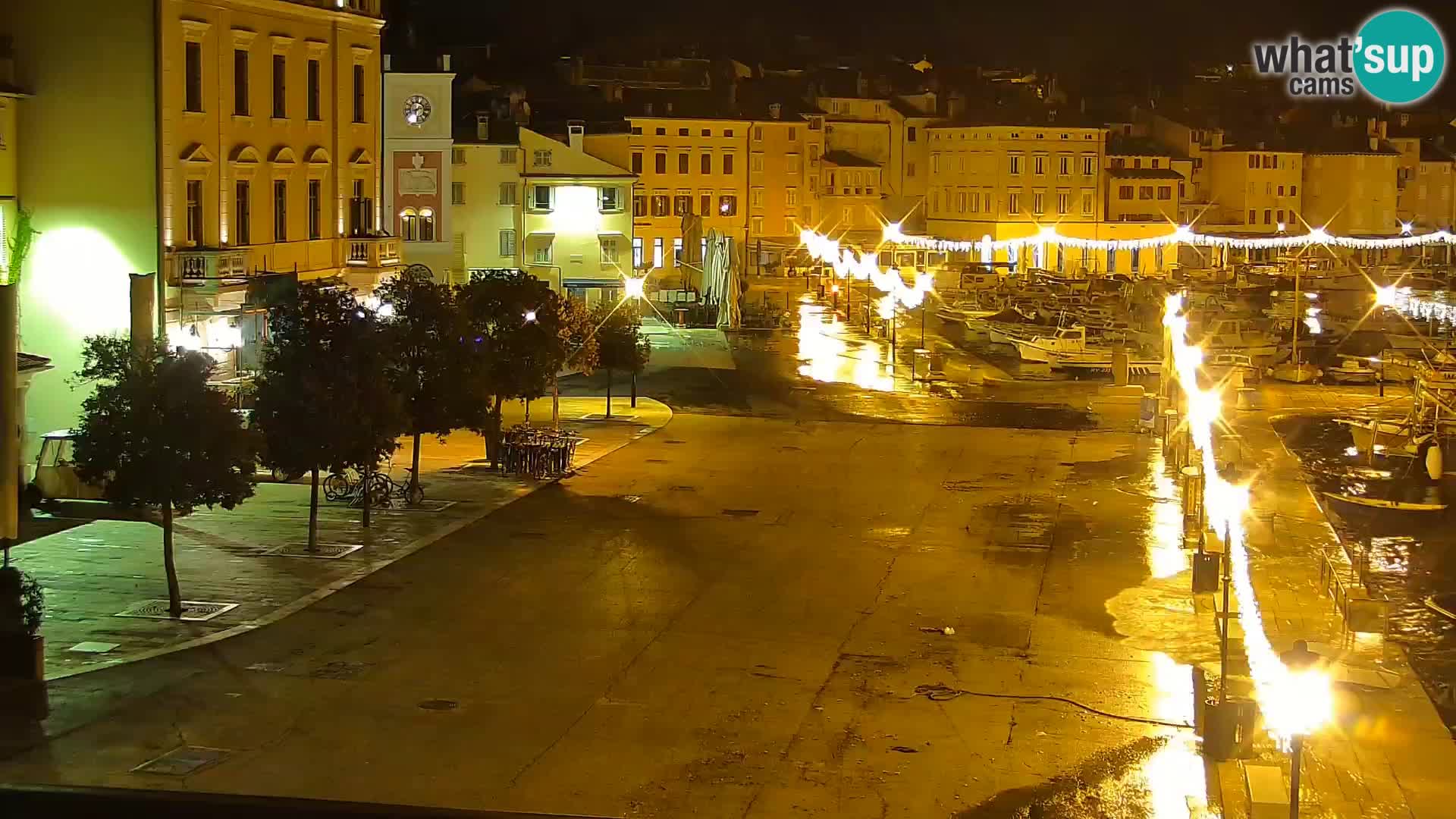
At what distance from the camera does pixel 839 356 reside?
199 ft

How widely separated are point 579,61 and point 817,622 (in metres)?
84.0

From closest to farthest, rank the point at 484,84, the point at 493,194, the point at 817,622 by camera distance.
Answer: the point at 817,622 < the point at 493,194 < the point at 484,84

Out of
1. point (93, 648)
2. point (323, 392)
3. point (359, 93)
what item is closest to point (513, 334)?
point (323, 392)

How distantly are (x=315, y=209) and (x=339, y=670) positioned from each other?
23.2 m

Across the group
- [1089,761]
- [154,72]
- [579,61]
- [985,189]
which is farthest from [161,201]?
[985,189]

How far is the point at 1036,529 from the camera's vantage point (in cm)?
3050

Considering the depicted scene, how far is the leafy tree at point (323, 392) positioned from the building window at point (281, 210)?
40.7 feet

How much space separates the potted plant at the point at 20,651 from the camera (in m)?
18.4

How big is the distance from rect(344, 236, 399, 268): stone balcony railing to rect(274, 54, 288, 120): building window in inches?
156

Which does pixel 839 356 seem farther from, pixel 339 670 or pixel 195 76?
pixel 339 670

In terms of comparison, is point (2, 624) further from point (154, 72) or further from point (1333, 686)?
point (154, 72)

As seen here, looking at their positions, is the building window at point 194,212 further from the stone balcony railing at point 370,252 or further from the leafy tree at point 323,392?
the leafy tree at point 323,392

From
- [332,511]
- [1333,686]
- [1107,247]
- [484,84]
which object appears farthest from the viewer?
[1107,247]

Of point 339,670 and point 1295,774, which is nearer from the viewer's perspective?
point 1295,774
